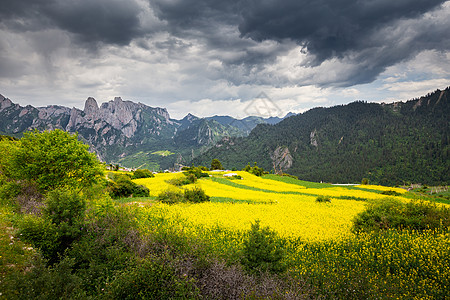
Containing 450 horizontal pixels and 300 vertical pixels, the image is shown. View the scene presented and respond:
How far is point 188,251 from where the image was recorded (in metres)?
8.63

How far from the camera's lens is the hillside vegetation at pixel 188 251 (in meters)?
6.39

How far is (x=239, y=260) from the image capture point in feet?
26.8

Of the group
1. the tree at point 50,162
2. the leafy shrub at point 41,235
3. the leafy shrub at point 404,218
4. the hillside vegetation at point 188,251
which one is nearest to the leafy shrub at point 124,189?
the tree at point 50,162

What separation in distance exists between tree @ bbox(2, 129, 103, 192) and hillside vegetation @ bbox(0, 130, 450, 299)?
88 mm

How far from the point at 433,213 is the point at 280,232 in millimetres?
10232

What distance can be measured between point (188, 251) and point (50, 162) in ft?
44.1

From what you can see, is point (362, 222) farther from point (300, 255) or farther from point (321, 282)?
point (321, 282)

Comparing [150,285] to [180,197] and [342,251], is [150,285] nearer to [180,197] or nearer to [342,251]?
[342,251]

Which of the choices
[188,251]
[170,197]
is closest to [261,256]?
[188,251]

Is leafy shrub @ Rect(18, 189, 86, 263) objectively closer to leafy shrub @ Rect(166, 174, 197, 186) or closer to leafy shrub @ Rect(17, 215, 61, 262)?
leafy shrub @ Rect(17, 215, 61, 262)

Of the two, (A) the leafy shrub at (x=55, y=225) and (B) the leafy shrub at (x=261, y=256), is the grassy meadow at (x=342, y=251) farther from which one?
(A) the leafy shrub at (x=55, y=225)

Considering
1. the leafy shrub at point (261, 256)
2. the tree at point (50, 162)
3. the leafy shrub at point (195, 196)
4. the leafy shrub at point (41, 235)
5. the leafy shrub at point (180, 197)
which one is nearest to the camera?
the leafy shrub at point (261, 256)

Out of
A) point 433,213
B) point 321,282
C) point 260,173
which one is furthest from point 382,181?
point 321,282

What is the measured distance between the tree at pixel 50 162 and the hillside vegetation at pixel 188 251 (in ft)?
0.29
